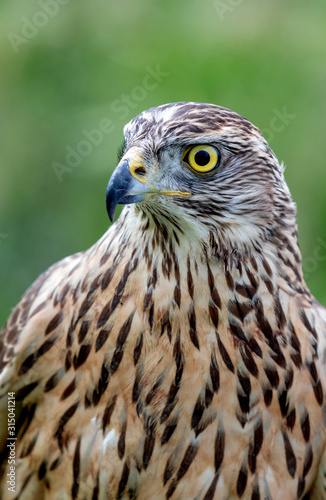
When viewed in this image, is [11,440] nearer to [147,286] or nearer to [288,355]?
[147,286]

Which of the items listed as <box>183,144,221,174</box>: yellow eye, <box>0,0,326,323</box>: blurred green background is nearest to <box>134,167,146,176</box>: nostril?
<box>183,144,221,174</box>: yellow eye

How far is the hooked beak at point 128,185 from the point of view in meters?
3.00

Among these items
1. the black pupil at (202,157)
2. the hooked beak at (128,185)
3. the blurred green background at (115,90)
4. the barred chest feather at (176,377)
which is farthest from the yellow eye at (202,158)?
the blurred green background at (115,90)

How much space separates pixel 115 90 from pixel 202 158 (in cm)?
390

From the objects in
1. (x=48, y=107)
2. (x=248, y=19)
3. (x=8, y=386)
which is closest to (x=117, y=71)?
(x=48, y=107)

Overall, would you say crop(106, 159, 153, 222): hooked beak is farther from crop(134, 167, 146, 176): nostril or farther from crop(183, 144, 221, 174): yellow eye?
crop(183, 144, 221, 174): yellow eye

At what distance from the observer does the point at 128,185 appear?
3016 millimetres

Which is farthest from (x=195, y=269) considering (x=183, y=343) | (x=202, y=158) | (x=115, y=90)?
(x=115, y=90)

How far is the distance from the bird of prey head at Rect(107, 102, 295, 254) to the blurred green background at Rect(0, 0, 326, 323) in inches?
117

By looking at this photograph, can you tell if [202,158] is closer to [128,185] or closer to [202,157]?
[202,157]

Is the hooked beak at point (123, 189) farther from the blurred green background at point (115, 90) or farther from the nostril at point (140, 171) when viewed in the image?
the blurred green background at point (115, 90)

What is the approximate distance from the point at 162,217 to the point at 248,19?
4603mm

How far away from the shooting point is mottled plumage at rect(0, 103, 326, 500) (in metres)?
3.19

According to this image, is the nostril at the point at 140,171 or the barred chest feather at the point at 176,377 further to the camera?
the barred chest feather at the point at 176,377
